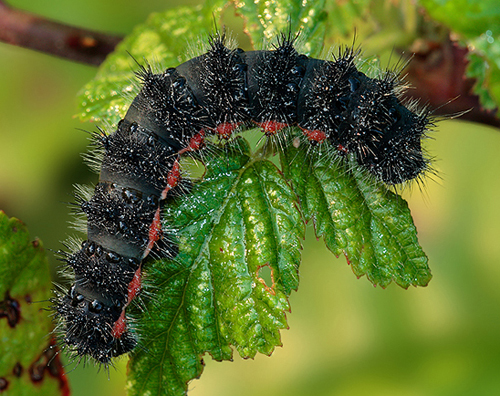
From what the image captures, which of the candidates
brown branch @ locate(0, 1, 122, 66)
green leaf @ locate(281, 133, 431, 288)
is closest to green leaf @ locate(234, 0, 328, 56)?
green leaf @ locate(281, 133, 431, 288)

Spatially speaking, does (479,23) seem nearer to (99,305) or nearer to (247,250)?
(247,250)

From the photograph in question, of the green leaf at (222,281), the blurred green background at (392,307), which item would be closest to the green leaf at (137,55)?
the green leaf at (222,281)

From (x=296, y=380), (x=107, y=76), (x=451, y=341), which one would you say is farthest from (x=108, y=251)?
(x=451, y=341)

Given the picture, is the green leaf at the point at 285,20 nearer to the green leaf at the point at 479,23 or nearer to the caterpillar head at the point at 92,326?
the green leaf at the point at 479,23

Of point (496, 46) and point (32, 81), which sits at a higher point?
point (32, 81)

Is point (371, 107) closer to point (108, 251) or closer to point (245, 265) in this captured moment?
point (245, 265)

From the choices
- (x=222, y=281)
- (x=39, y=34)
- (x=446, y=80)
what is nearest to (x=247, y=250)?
(x=222, y=281)
